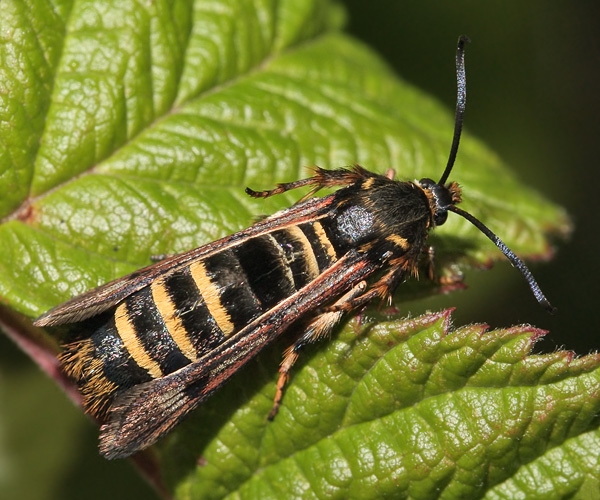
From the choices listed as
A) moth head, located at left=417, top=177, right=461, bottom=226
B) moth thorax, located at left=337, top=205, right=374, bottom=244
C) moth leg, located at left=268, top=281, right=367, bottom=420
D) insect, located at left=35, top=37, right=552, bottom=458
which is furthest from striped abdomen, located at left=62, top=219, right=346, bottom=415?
moth head, located at left=417, top=177, right=461, bottom=226

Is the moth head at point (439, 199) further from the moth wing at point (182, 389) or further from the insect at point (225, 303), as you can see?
the moth wing at point (182, 389)

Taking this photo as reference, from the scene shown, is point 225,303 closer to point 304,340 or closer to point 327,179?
point 304,340

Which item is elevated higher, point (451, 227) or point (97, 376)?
point (97, 376)

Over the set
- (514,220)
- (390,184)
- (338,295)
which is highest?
(390,184)

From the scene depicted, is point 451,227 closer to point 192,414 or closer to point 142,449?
point 192,414

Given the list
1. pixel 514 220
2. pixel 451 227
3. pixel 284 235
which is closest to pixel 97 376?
pixel 284 235

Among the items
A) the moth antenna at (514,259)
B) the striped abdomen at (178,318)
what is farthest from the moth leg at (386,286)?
the moth antenna at (514,259)
